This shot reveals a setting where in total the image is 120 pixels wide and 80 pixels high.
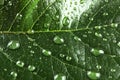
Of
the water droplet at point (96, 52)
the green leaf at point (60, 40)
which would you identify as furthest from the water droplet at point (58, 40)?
the water droplet at point (96, 52)

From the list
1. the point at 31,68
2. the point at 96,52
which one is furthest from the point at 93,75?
the point at 31,68

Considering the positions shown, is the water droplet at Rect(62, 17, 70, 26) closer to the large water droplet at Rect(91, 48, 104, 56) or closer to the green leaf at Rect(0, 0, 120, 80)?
the green leaf at Rect(0, 0, 120, 80)

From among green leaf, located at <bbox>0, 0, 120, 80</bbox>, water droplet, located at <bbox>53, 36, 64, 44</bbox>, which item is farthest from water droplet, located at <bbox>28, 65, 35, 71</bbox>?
water droplet, located at <bbox>53, 36, 64, 44</bbox>

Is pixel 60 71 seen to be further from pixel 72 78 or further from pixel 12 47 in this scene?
pixel 12 47

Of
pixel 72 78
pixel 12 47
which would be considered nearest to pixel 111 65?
pixel 72 78

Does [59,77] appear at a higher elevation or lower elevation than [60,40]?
lower

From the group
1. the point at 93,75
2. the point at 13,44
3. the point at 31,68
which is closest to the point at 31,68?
the point at 31,68

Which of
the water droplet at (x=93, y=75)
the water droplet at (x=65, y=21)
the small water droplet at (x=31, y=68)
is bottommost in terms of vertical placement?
the water droplet at (x=93, y=75)

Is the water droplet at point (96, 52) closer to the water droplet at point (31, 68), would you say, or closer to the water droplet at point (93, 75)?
the water droplet at point (93, 75)

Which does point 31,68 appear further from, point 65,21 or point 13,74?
point 65,21
